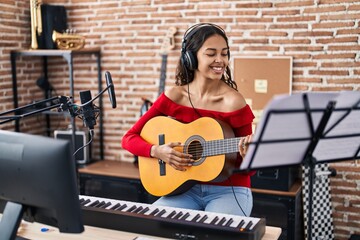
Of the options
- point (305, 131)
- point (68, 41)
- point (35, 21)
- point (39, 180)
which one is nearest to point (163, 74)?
point (68, 41)

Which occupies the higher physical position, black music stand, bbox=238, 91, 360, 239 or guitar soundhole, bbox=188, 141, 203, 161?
black music stand, bbox=238, 91, 360, 239

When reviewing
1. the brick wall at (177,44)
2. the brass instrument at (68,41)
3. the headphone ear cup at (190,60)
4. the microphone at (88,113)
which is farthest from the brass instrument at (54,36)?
the microphone at (88,113)

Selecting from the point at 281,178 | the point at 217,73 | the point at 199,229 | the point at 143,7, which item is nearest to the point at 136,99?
the point at 143,7

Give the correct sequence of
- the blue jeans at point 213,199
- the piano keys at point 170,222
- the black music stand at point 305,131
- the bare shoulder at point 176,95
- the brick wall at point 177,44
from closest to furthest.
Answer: the black music stand at point 305,131
the piano keys at point 170,222
the blue jeans at point 213,199
the bare shoulder at point 176,95
the brick wall at point 177,44

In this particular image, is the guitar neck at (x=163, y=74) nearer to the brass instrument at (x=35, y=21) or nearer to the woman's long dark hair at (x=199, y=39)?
the brass instrument at (x=35, y=21)

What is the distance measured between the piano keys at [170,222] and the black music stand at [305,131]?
0.82ft

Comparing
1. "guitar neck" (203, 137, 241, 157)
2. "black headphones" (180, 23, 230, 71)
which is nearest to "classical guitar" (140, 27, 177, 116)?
"black headphones" (180, 23, 230, 71)

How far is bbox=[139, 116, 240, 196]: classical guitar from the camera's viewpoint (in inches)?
91.3

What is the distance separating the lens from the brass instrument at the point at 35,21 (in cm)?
400

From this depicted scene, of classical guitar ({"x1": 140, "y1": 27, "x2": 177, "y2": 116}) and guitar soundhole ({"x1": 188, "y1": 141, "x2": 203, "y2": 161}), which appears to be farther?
classical guitar ({"x1": 140, "y1": 27, "x2": 177, "y2": 116})

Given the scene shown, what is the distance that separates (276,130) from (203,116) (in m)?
0.99

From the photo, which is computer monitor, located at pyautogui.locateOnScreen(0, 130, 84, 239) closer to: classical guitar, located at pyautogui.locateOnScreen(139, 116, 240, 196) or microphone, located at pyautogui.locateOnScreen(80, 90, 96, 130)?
microphone, located at pyautogui.locateOnScreen(80, 90, 96, 130)

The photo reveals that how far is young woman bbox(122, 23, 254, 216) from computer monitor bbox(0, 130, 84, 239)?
0.97 meters

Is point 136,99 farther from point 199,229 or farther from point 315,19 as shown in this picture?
point 199,229
